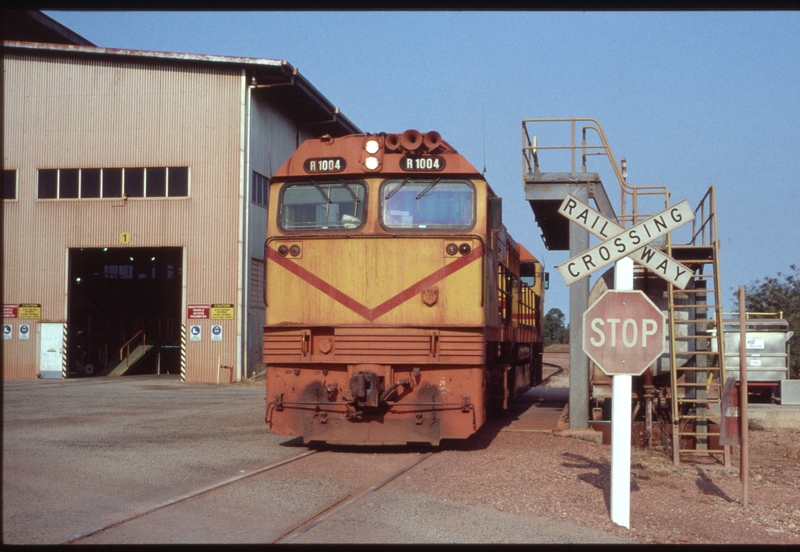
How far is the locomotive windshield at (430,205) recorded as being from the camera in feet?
36.8

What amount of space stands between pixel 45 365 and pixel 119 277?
26.8 ft

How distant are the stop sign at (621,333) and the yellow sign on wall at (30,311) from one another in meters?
27.0

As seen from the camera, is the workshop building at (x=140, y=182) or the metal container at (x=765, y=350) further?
the workshop building at (x=140, y=182)

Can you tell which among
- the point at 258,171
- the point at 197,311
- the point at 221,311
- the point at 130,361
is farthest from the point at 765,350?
the point at 130,361

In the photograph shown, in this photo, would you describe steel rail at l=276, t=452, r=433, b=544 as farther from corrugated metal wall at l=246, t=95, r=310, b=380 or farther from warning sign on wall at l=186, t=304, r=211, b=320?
corrugated metal wall at l=246, t=95, r=310, b=380

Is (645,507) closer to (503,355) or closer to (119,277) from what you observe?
(503,355)

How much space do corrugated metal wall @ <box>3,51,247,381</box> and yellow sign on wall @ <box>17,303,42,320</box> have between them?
9.7 inches

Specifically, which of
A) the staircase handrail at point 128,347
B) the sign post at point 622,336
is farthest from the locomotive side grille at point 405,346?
the staircase handrail at point 128,347

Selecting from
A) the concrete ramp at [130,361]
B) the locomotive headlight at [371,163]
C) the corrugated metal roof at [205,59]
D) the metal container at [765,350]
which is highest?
the corrugated metal roof at [205,59]

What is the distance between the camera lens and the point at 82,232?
30.1 meters

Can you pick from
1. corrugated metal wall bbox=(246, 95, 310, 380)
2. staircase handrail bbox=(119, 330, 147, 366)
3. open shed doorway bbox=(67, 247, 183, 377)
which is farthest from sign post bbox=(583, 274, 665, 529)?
staircase handrail bbox=(119, 330, 147, 366)

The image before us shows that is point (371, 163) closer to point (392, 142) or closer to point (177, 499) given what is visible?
point (392, 142)

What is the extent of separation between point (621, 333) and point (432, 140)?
4.71 meters

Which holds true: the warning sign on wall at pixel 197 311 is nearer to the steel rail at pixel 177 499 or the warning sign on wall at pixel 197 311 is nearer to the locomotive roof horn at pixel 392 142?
the steel rail at pixel 177 499
